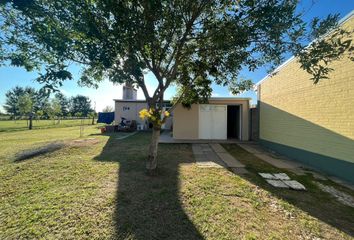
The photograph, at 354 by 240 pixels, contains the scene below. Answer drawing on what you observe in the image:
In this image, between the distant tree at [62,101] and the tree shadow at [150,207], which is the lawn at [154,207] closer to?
the tree shadow at [150,207]

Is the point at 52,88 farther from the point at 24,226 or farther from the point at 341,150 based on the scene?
the point at 341,150

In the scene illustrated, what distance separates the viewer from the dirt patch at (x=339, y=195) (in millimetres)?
4105

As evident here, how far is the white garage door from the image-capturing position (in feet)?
41.1

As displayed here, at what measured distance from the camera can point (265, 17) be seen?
380 centimetres

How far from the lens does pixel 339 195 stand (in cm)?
445

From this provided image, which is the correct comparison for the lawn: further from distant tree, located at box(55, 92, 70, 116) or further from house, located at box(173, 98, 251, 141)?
house, located at box(173, 98, 251, 141)

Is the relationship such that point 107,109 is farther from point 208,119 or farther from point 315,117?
point 315,117

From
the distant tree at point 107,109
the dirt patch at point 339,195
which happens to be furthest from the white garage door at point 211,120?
the distant tree at point 107,109

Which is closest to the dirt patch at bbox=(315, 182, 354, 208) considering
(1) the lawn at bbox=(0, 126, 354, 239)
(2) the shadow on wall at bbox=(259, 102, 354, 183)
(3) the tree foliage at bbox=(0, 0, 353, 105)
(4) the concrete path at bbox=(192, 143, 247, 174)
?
(1) the lawn at bbox=(0, 126, 354, 239)

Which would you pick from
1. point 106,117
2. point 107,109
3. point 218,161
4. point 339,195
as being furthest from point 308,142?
point 107,109

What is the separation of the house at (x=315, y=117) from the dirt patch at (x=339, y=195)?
1173 mm

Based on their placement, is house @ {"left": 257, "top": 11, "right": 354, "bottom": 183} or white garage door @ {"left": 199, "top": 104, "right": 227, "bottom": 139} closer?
house @ {"left": 257, "top": 11, "right": 354, "bottom": 183}

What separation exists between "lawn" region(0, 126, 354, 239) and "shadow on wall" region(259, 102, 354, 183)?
1994mm

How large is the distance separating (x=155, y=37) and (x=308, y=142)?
7.05 metres
